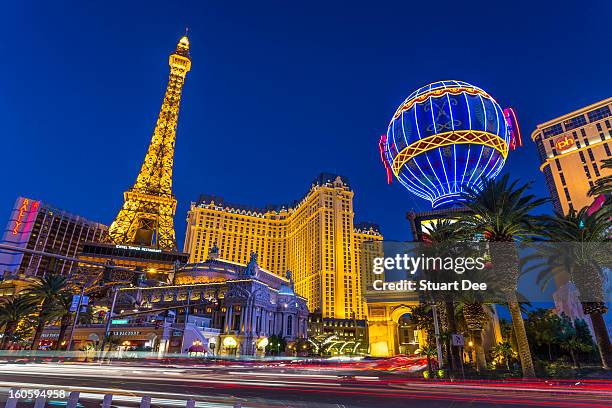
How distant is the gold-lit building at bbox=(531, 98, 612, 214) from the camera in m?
91.9

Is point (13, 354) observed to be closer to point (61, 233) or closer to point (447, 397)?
point (447, 397)

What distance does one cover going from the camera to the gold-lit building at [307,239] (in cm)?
13038

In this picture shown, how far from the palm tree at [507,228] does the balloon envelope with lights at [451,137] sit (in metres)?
6.78

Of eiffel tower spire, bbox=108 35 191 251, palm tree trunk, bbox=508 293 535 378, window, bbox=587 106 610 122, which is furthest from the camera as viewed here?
eiffel tower spire, bbox=108 35 191 251

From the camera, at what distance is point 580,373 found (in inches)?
802

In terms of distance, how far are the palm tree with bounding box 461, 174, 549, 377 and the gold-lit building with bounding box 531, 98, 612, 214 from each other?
266ft

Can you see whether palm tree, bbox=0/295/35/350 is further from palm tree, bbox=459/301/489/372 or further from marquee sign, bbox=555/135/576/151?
marquee sign, bbox=555/135/576/151

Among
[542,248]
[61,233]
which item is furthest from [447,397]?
[61,233]

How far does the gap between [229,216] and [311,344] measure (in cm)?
7916

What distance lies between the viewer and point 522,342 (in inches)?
800

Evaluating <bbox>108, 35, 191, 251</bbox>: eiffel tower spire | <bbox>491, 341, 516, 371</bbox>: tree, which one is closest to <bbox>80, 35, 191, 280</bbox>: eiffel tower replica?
<bbox>108, 35, 191, 251</bbox>: eiffel tower spire

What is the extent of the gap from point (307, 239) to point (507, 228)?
12139 cm

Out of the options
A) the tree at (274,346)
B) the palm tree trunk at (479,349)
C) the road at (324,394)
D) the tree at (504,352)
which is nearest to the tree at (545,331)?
the tree at (504,352)

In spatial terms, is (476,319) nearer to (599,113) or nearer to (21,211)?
(599,113)
